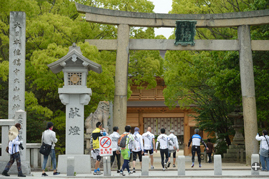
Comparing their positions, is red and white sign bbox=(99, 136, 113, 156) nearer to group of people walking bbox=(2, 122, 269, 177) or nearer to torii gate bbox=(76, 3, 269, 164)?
group of people walking bbox=(2, 122, 269, 177)

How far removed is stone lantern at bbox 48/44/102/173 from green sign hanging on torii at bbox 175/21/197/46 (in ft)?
18.4

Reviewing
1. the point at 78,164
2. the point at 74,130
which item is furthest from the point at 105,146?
the point at 74,130

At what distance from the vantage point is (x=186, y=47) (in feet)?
62.4

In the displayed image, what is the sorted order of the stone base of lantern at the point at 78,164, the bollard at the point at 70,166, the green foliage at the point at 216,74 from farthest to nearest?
the green foliage at the point at 216,74, the stone base of lantern at the point at 78,164, the bollard at the point at 70,166

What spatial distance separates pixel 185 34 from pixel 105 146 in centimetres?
846

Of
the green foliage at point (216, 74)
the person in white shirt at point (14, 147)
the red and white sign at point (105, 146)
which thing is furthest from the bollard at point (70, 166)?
the green foliage at point (216, 74)

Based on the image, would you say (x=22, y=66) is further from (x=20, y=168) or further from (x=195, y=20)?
(x=195, y=20)

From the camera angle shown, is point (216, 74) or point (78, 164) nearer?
point (78, 164)

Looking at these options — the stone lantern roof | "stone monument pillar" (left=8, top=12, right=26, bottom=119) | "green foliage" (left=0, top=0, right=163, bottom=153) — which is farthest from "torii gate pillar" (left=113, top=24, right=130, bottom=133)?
"stone monument pillar" (left=8, top=12, right=26, bottom=119)

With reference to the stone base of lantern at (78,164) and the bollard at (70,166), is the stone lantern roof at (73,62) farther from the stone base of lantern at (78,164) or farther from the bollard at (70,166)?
the bollard at (70,166)

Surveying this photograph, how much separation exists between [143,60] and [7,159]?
14.8 m

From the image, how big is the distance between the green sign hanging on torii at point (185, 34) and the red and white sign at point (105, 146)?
25.8 ft

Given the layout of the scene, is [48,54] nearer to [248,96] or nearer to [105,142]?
[105,142]

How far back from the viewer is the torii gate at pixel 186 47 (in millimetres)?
18406
